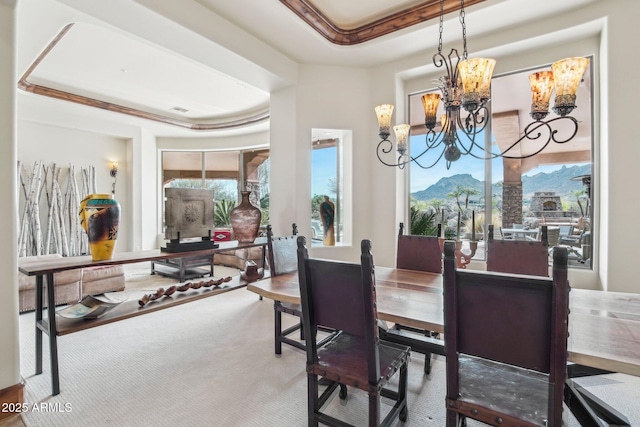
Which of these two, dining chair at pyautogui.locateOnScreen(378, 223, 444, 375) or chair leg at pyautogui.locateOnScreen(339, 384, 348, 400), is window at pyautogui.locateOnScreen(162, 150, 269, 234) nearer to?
dining chair at pyautogui.locateOnScreen(378, 223, 444, 375)

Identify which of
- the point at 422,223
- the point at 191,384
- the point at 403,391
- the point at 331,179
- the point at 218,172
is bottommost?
the point at 191,384

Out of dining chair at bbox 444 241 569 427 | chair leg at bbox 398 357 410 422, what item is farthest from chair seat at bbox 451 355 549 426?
chair leg at bbox 398 357 410 422

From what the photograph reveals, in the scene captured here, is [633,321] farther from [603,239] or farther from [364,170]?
[364,170]

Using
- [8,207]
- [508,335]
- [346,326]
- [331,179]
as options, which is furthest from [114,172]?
[508,335]

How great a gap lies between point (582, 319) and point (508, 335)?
66 centimetres

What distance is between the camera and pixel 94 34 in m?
3.25

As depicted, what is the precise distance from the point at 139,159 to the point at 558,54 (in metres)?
7.45

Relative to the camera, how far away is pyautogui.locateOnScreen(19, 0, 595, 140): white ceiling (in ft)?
8.82

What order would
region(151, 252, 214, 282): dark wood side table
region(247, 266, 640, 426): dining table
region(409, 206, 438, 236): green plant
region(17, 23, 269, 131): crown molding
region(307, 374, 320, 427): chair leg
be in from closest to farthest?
region(247, 266, 640, 426): dining table, region(307, 374, 320, 427): chair leg, region(17, 23, 269, 131): crown molding, region(409, 206, 438, 236): green plant, region(151, 252, 214, 282): dark wood side table

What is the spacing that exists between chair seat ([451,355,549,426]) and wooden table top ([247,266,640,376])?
0.25 metres

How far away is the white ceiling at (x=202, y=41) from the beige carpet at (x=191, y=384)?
2.87 m

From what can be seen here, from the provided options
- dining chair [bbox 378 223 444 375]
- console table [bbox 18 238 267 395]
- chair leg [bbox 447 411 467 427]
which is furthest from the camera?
dining chair [bbox 378 223 444 375]

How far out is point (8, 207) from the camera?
1894 millimetres

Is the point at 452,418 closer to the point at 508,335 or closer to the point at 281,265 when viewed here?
the point at 508,335
